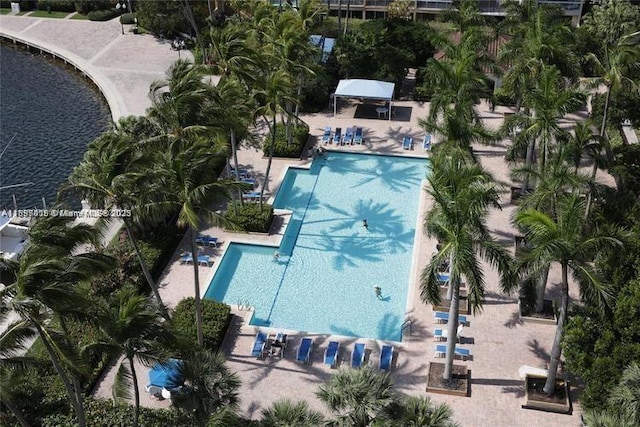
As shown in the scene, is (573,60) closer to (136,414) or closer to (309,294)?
(309,294)

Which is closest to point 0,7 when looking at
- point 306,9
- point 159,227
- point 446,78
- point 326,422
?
point 306,9

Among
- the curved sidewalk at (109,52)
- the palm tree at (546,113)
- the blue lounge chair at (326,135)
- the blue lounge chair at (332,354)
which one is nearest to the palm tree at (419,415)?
the blue lounge chair at (332,354)

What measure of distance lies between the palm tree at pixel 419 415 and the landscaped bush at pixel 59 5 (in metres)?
57.0

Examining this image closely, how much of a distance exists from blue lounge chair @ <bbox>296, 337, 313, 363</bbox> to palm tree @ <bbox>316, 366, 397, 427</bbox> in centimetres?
701

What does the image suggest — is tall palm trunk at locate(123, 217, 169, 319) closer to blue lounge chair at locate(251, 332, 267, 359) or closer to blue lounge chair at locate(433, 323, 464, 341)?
blue lounge chair at locate(251, 332, 267, 359)

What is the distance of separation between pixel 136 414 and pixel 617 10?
3162cm

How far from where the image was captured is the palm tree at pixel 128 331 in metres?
16.5

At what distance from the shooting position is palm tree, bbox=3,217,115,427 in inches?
576

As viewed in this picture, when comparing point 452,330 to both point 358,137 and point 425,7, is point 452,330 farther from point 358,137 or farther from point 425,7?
point 425,7

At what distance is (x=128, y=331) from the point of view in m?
16.7

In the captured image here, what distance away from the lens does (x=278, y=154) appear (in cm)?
3712

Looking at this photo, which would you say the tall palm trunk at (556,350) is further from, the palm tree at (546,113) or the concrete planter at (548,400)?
the palm tree at (546,113)

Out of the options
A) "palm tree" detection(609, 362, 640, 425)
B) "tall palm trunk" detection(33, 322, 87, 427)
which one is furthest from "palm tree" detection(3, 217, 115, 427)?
"palm tree" detection(609, 362, 640, 425)

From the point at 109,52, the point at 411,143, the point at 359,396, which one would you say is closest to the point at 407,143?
the point at 411,143
